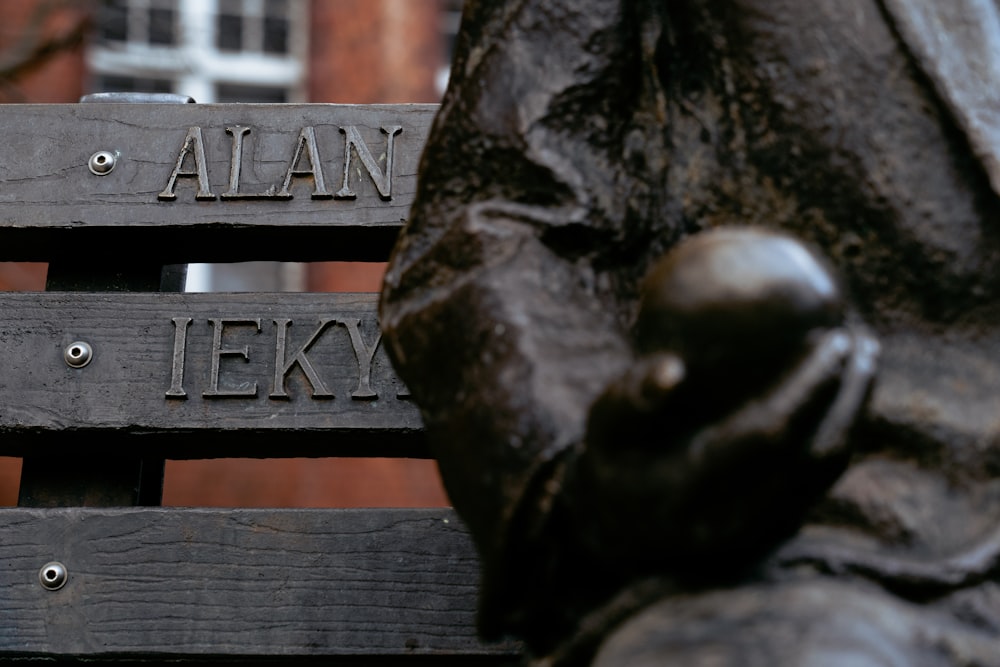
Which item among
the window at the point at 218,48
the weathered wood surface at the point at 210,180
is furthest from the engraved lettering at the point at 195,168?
the window at the point at 218,48

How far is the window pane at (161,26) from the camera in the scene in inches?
256

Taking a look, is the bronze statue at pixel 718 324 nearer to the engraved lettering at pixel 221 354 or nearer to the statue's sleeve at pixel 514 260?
the statue's sleeve at pixel 514 260

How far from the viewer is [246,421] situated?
2.13m

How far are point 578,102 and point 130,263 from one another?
1070 millimetres

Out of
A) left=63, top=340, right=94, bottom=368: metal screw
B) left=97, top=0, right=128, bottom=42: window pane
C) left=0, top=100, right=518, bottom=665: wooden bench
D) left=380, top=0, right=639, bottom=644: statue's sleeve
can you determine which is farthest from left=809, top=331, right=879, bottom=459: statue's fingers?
left=97, top=0, right=128, bottom=42: window pane

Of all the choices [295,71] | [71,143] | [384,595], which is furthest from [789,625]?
[295,71]

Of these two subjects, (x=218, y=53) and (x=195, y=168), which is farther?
(x=218, y=53)

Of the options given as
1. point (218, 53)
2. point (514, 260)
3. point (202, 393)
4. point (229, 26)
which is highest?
point (514, 260)

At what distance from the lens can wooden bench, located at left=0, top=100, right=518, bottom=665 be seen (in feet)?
6.81

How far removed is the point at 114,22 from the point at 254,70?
28.1 inches

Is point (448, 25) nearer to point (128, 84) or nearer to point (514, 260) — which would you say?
point (128, 84)

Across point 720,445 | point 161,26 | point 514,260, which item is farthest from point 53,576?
point 161,26

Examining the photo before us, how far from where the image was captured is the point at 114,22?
7039mm

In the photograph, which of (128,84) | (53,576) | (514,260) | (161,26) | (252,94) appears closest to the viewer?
(514,260)
